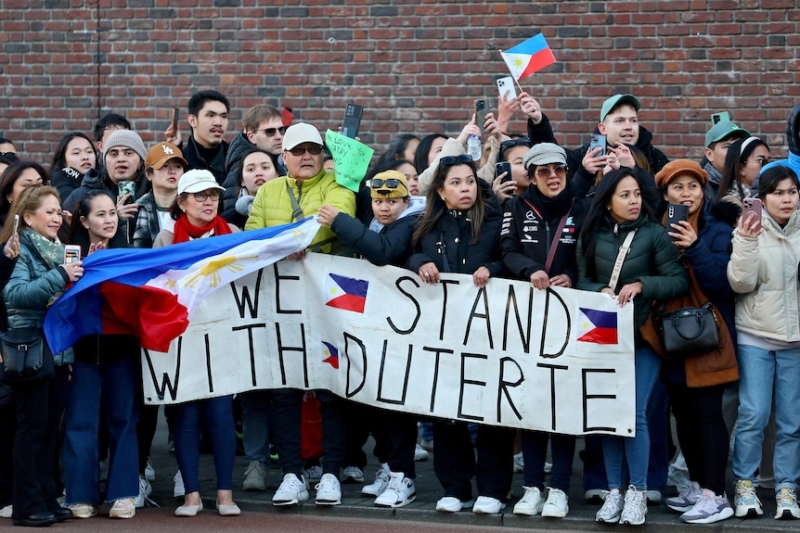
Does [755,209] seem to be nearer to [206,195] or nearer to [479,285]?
[479,285]

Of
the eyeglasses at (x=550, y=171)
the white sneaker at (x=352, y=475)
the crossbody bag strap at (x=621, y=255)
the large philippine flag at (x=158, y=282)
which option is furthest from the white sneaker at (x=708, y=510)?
the large philippine flag at (x=158, y=282)

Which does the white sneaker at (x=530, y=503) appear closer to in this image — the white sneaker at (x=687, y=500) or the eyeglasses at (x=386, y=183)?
the white sneaker at (x=687, y=500)

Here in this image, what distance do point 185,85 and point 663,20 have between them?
4348mm

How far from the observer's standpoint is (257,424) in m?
8.50

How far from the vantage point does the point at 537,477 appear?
785 cm

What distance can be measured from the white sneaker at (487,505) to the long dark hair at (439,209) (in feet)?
4.98

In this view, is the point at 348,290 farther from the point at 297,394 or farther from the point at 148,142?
the point at 148,142

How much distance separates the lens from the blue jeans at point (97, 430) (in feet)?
25.9

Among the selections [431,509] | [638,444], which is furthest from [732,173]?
[431,509]

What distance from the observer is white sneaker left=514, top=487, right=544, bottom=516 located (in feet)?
25.3

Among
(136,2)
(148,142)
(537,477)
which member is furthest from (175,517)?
(136,2)

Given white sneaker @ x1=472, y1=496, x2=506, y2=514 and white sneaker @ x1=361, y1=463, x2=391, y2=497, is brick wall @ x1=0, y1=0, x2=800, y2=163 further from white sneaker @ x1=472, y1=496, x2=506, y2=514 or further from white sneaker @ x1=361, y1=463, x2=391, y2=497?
white sneaker @ x1=472, y1=496, x2=506, y2=514

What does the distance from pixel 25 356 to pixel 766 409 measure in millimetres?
4223

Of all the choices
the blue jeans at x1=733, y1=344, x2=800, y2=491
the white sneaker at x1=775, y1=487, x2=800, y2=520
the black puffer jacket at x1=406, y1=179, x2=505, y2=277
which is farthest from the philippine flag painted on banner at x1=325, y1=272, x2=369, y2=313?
the white sneaker at x1=775, y1=487, x2=800, y2=520
